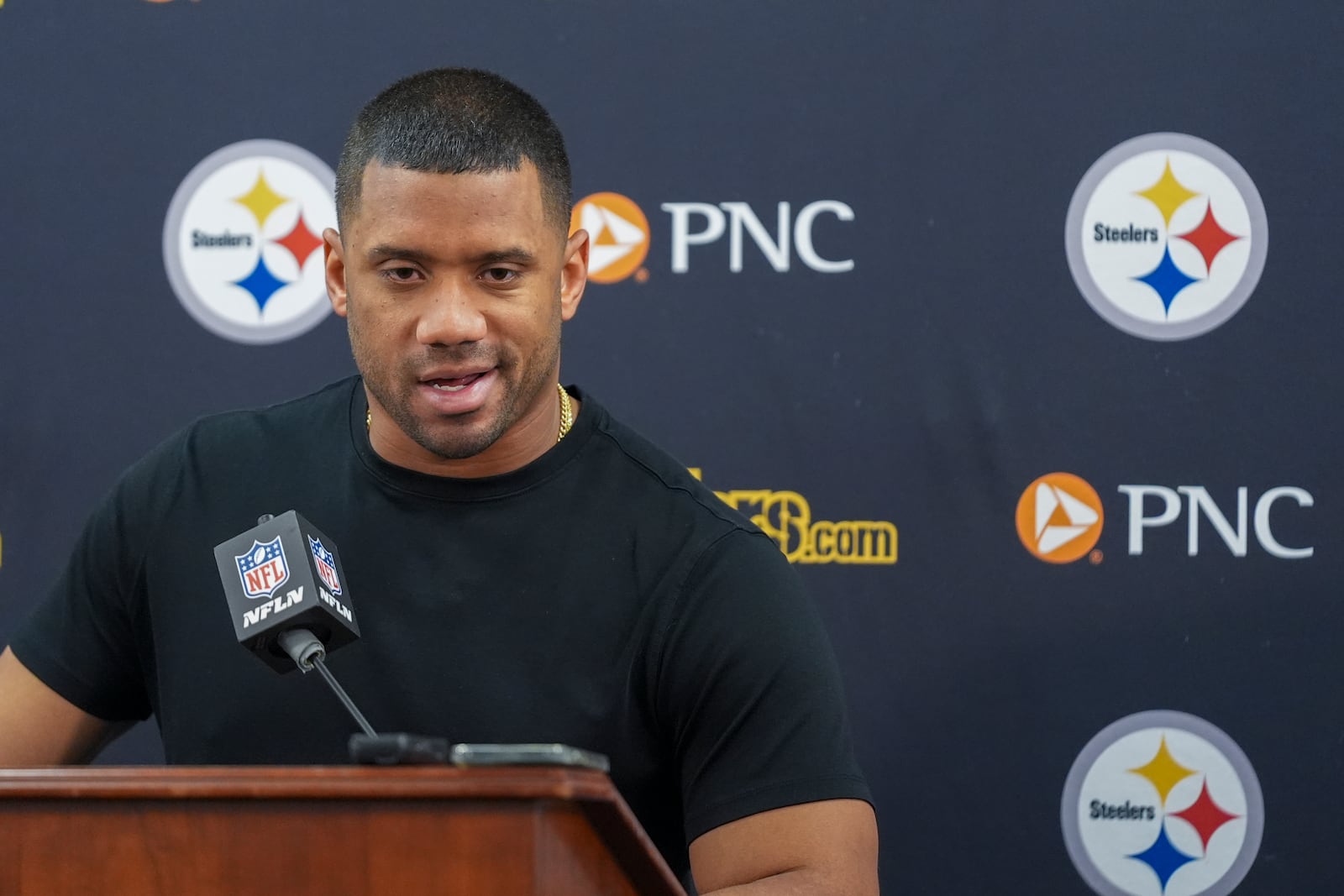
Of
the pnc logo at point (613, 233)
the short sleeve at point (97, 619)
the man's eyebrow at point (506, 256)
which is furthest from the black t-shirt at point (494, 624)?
the pnc logo at point (613, 233)

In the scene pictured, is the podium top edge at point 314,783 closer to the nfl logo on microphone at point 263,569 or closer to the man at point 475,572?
the nfl logo on microphone at point 263,569

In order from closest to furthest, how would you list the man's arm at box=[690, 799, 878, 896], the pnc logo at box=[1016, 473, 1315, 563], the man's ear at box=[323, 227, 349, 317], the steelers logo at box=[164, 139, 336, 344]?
the man's arm at box=[690, 799, 878, 896] → the man's ear at box=[323, 227, 349, 317] → the pnc logo at box=[1016, 473, 1315, 563] → the steelers logo at box=[164, 139, 336, 344]

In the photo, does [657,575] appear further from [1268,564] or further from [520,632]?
[1268,564]

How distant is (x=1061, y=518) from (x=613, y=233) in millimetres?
647

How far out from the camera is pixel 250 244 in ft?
6.41

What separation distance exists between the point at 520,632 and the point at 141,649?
38cm

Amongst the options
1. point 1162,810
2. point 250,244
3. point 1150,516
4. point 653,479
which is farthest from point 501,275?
point 1162,810

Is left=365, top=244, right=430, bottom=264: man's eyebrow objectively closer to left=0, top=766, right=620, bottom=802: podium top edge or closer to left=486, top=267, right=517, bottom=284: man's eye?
left=486, top=267, right=517, bottom=284: man's eye

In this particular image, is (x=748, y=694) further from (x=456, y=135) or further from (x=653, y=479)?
(x=456, y=135)

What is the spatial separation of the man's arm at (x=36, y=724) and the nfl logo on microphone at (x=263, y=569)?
1.55 feet

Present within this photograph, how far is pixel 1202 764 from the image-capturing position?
182 cm

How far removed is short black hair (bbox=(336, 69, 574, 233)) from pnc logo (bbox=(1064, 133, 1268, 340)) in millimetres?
750

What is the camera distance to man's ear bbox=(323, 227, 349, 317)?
1398mm

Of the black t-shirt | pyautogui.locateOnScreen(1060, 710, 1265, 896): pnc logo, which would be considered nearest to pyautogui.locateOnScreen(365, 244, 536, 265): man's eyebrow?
the black t-shirt
